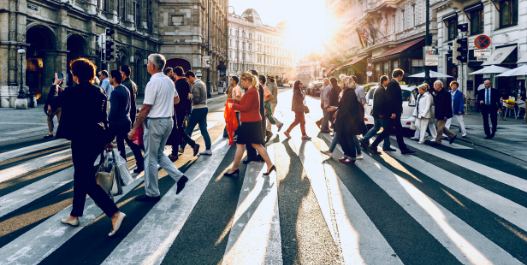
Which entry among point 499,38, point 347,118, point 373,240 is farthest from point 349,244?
point 499,38

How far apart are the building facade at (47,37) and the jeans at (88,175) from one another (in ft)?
52.6

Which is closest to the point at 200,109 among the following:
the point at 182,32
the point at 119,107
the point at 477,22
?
the point at 119,107

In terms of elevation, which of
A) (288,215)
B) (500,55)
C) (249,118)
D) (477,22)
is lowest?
(288,215)

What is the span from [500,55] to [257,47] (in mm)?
90214

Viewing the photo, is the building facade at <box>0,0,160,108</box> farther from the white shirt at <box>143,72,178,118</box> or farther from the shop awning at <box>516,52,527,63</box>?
the shop awning at <box>516,52,527,63</box>

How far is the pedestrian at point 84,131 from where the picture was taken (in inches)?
163

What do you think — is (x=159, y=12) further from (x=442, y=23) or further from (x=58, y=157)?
(x=58, y=157)

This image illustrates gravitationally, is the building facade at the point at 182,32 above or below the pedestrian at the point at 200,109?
above

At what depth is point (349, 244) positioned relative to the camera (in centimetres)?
383

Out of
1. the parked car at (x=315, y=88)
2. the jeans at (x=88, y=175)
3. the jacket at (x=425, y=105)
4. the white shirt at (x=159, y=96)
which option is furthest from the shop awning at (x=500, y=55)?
the parked car at (x=315, y=88)

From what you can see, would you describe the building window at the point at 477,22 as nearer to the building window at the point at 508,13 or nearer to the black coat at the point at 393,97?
the building window at the point at 508,13

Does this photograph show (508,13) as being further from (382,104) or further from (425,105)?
(382,104)

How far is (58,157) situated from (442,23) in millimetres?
24043

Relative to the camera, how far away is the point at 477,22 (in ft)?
72.2
